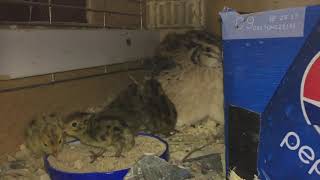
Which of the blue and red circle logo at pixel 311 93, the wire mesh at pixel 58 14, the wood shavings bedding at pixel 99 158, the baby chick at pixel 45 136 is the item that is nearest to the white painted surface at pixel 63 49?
the wire mesh at pixel 58 14

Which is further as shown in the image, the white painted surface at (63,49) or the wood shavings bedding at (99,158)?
the white painted surface at (63,49)

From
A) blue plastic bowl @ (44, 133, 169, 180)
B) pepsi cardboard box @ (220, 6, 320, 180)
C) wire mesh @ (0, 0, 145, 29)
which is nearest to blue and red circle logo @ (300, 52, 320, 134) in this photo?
pepsi cardboard box @ (220, 6, 320, 180)

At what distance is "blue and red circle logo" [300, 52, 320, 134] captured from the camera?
73cm

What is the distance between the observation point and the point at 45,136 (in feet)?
4.14

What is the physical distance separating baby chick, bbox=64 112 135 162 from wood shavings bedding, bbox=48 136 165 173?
0.03 meters

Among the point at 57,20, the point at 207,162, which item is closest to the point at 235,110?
the point at 207,162

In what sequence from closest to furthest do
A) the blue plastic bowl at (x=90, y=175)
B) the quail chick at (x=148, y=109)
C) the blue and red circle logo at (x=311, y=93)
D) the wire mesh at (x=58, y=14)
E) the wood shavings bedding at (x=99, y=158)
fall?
the blue and red circle logo at (x=311, y=93)
the blue plastic bowl at (x=90, y=175)
the wood shavings bedding at (x=99, y=158)
the quail chick at (x=148, y=109)
the wire mesh at (x=58, y=14)

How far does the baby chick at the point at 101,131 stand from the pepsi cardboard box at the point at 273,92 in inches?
15.6

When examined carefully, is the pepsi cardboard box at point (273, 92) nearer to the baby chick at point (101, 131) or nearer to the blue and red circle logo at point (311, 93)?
the blue and red circle logo at point (311, 93)

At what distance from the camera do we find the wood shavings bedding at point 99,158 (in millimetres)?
1165

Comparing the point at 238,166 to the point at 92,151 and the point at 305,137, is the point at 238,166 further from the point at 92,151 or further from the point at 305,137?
the point at 92,151

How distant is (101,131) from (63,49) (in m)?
0.43

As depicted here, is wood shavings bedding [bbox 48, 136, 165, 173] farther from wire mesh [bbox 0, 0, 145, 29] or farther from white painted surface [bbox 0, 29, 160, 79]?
wire mesh [bbox 0, 0, 145, 29]

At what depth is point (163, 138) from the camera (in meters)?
1.53
